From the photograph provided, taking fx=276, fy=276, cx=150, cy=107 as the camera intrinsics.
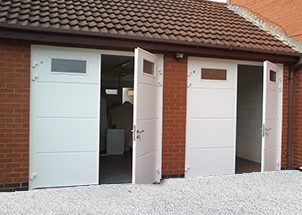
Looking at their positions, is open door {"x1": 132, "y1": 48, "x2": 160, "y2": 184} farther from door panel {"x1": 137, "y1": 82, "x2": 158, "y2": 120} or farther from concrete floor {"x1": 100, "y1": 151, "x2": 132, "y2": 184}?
concrete floor {"x1": 100, "y1": 151, "x2": 132, "y2": 184}

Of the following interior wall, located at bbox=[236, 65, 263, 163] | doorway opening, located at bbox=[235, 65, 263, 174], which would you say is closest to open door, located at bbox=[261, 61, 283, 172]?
doorway opening, located at bbox=[235, 65, 263, 174]

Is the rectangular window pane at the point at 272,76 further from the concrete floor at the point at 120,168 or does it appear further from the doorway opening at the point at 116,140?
the doorway opening at the point at 116,140

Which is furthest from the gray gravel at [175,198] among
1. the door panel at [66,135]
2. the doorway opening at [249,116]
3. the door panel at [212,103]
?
the doorway opening at [249,116]

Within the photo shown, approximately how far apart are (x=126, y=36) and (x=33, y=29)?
168 cm

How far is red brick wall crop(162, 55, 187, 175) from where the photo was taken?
6027 millimetres

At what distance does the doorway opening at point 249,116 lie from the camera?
28.1 feet

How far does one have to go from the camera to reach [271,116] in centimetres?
669

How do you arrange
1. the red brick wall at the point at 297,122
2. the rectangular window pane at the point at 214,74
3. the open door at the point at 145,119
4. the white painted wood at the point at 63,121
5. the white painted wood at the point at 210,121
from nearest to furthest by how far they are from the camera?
the open door at the point at 145,119 → the white painted wood at the point at 63,121 → the white painted wood at the point at 210,121 → the rectangular window pane at the point at 214,74 → the red brick wall at the point at 297,122

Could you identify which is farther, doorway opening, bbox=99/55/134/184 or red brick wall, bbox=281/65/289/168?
red brick wall, bbox=281/65/289/168

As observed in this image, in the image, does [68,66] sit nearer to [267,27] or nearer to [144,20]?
[144,20]

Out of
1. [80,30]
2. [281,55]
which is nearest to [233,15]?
[281,55]

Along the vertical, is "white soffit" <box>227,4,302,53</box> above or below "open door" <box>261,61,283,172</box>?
above

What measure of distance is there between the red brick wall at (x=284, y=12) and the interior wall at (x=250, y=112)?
1539mm

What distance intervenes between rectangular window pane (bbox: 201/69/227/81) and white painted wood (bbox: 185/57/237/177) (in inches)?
2.9
